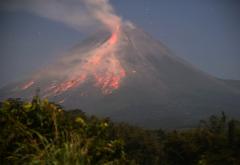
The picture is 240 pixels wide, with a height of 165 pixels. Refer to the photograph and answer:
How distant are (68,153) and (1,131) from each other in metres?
2.52

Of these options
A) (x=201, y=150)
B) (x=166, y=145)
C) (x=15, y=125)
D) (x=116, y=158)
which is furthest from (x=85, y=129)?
(x=166, y=145)

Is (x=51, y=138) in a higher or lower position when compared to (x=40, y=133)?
lower

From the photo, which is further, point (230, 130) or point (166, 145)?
point (166, 145)

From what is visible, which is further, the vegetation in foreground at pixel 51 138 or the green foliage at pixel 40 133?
the green foliage at pixel 40 133

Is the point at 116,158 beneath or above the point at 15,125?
beneath

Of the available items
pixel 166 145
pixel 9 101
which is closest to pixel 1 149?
pixel 9 101

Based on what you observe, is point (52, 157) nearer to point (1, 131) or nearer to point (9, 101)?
point (1, 131)

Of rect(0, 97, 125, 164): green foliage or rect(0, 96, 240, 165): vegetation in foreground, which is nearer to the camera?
rect(0, 96, 240, 165): vegetation in foreground

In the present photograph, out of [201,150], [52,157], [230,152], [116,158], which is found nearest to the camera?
[52,157]

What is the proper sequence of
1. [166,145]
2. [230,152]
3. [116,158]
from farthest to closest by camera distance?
[166,145]
[230,152]
[116,158]

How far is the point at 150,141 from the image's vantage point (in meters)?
47.5

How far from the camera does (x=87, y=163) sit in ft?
21.5

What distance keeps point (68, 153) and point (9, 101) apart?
3.15 meters

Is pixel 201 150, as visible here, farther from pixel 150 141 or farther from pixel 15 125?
pixel 15 125
